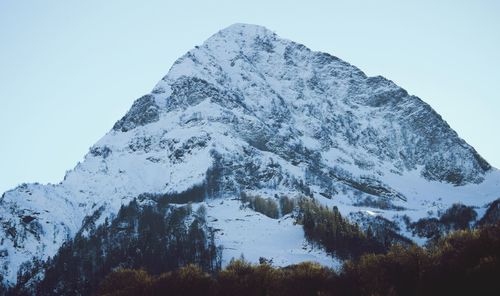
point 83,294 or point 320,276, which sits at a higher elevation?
point 320,276

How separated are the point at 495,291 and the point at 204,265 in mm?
123183

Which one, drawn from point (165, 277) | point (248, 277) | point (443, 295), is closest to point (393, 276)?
point (443, 295)

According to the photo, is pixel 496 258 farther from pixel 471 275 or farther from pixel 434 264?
pixel 434 264

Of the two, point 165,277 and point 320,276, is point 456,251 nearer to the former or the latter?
point 320,276

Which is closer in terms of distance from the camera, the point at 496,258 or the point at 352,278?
the point at 496,258

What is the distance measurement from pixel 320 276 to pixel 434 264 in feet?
71.7

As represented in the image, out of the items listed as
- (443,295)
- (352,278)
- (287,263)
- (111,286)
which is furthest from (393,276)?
(287,263)

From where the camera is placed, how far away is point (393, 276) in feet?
374

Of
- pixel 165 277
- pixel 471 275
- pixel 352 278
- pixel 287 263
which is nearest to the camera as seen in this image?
pixel 471 275

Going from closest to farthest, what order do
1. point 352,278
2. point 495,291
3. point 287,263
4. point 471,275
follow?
point 495,291 → point 471,275 → point 352,278 → point 287,263

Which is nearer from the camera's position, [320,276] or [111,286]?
[320,276]

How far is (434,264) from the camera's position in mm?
108000

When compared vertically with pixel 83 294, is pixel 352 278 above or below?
above

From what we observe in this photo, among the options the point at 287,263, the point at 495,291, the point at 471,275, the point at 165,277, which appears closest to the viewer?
the point at 495,291
